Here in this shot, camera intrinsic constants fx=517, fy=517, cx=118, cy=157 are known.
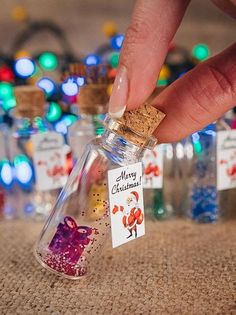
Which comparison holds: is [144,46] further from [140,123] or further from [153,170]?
[153,170]

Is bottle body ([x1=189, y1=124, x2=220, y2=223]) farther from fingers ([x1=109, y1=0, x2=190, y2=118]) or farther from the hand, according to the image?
fingers ([x1=109, y1=0, x2=190, y2=118])

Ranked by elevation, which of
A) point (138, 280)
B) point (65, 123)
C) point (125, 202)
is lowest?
point (138, 280)

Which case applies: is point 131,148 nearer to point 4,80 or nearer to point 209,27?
point 4,80

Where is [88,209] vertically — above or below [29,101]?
below

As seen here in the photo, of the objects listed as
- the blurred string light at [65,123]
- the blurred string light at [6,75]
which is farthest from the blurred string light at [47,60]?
the blurred string light at [65,123]

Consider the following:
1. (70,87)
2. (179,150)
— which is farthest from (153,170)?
(70,87)

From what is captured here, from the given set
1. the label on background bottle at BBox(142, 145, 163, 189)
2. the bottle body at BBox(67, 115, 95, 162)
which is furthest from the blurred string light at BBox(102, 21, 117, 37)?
the label on background bottle at BBox(142, 145, 163, 189)

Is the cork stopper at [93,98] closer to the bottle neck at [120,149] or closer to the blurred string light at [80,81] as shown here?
the blurred string light at [80,81]

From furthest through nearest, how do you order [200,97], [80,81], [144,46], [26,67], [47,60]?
[47,60], [26,67], [80,81], [200,97], [144,46]
